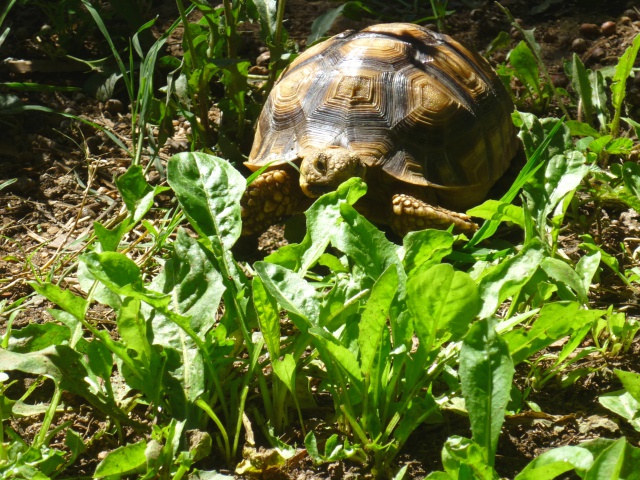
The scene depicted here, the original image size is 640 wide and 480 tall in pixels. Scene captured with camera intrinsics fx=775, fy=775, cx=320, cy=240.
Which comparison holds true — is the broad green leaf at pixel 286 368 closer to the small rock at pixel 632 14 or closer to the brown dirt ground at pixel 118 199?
the brown dirt ground at pixel 118 199

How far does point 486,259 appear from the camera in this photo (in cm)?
234

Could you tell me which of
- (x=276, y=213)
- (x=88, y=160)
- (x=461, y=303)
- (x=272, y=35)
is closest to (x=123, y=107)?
(x=88, y=160)

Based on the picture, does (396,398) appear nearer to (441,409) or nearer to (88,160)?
(441,409)

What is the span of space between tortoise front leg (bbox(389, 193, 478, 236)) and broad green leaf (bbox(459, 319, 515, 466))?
1.11 m

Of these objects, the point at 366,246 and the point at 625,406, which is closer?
the point at 625,406

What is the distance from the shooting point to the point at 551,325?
1.64 m

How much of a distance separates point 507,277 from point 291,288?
0.50 meters

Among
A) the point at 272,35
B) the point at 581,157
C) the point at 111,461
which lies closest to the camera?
the point at 111,461

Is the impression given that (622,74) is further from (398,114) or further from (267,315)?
(267,315)

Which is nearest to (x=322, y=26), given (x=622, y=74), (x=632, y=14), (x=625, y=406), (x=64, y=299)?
(x=622, y=74)

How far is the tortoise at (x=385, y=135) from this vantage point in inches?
102

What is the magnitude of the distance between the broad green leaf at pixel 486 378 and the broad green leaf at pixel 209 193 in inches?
26.5

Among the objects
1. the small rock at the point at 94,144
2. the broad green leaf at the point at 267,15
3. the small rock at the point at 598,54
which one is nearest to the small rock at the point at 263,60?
the broad green leaf at the point at 267,15

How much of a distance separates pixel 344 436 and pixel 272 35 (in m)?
1.72
